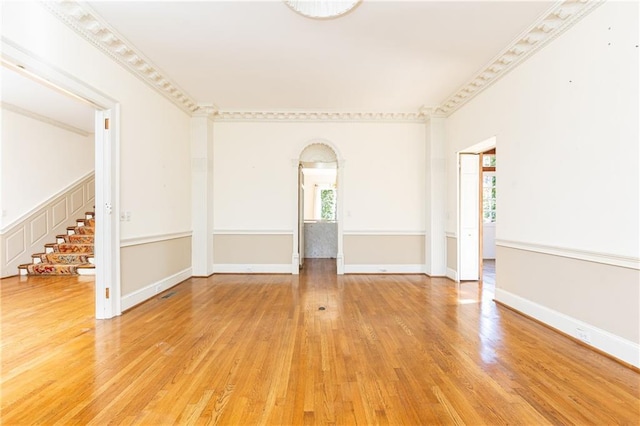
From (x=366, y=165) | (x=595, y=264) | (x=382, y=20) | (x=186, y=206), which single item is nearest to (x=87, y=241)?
(x=186, y=206)

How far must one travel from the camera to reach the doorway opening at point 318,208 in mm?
6309

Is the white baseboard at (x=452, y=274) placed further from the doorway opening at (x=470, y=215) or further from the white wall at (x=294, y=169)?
the white wall at (x=294, y=169)

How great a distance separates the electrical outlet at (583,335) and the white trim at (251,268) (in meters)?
4.50

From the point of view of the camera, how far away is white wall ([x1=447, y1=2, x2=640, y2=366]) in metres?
2.50

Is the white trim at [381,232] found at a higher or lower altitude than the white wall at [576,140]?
lower

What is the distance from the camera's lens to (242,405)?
6.33ft

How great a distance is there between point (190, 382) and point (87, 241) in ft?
20.8

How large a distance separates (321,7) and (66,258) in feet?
22.2

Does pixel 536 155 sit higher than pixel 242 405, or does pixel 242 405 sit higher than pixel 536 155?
pixel 536 155

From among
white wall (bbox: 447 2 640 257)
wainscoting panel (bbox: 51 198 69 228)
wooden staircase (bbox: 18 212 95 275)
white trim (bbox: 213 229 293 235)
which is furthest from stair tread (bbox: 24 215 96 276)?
white wall (bbox: 447 2 640 257)

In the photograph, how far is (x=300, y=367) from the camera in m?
2.41

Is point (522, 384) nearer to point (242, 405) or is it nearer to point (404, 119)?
point (242, 405)

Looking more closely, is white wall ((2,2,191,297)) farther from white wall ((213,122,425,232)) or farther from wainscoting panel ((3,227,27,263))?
wainscoting panel ((3,227,27,263))

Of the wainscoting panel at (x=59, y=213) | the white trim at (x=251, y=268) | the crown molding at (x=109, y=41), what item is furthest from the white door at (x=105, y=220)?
A: the wainscoting panel at (x=59, y=213)
